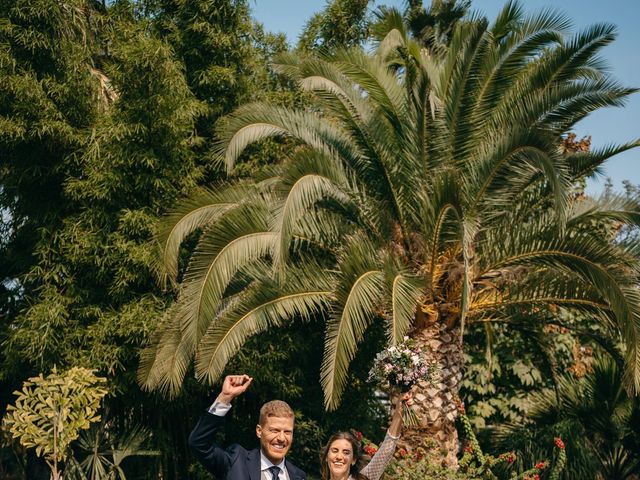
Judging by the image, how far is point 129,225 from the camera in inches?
449

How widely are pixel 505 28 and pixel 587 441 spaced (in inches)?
229

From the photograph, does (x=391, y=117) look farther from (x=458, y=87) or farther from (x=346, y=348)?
(x=346, y=348)

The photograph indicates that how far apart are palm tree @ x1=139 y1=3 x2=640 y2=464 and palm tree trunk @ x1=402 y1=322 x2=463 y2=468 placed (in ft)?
0.06

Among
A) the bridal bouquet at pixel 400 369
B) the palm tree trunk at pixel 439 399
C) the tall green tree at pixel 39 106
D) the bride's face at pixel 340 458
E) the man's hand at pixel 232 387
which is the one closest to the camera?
the man's hand at pixel 232 387

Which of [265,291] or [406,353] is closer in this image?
[406,353]

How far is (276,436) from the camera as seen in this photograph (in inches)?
153

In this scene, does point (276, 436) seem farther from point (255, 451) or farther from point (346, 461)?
point (346, 461)

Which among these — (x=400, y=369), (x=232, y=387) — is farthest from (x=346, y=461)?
(x=400, y=369)

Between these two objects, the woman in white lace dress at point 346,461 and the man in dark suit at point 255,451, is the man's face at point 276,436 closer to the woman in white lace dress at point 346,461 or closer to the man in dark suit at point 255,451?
the man in dark suit at point 255,451

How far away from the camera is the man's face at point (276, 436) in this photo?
3.89 meters

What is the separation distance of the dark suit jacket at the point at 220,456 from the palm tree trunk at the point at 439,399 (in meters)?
5.87

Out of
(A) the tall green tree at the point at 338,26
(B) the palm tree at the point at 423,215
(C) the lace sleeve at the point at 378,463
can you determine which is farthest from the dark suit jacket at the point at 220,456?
(A) the tall green tree at the point at 338,26

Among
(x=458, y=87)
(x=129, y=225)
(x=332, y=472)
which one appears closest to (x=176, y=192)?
(x=129, y=225)

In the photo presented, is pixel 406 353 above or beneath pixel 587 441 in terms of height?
beneath
